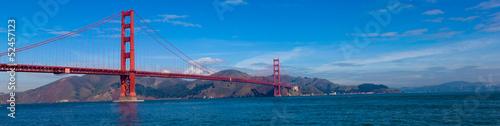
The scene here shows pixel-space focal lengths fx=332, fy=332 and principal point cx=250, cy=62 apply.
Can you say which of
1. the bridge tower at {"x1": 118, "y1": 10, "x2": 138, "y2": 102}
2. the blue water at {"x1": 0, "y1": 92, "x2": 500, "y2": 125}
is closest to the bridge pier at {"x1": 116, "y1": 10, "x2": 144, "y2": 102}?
the bridge tower at {"x1": 118, "y1": 10, "x2": 138, "y2": 102}

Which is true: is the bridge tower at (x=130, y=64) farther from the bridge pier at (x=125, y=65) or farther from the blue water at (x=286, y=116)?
the blue water at (x=286, y=116)

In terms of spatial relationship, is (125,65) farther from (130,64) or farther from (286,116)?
(286,116)

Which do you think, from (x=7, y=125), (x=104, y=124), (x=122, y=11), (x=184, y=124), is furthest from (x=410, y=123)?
(x=122, y=11)

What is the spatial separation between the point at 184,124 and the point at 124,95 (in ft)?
223

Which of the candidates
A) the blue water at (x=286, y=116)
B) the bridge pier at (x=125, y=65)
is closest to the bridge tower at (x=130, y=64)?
the bridge pier at (x=125, y=65)

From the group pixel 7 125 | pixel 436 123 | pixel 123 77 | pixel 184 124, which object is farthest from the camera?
pixel 123 77

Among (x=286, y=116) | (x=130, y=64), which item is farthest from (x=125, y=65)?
(x=286, y=116)

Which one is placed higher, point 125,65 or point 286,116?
point 125,65

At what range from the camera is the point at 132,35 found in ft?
306

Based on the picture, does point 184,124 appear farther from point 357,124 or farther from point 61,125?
point 357,124

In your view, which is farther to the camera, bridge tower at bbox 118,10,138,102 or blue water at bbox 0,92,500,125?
bridge tower at bbox 118,10,138,102

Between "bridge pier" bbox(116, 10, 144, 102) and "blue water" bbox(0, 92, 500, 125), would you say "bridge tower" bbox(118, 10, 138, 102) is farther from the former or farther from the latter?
"blue water" bbox(0, 92, 500, 125)

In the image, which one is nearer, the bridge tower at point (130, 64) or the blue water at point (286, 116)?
the blue water at point (286, 116)

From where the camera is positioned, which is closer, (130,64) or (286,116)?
(286,116)
